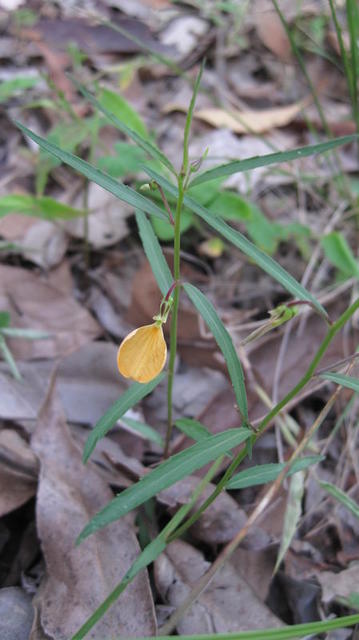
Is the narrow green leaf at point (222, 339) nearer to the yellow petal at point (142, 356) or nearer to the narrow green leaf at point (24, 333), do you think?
the yellow petal at point (142, 356)

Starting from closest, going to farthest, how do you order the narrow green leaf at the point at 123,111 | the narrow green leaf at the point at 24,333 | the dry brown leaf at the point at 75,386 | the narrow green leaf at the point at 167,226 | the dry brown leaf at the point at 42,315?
the dry brown leaf at the point at 75,386 < the narrow green leaf at the point at 24,333 < the dry brown leaf at the point at 42,315 < the narrow green leaf at the point at 167,226 < the narrow green leaf at the point at 123,111

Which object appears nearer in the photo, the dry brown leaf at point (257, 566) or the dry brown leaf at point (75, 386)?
the dry brown leaf at point (257, 566)

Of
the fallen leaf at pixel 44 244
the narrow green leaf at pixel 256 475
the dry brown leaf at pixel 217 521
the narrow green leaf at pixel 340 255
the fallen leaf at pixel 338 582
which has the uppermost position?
the narrow green leaf at pixel 340 255

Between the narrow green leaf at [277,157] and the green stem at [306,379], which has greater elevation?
the narrow green leaf at [277,157]

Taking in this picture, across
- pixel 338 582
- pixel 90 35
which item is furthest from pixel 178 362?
pixel 90 35

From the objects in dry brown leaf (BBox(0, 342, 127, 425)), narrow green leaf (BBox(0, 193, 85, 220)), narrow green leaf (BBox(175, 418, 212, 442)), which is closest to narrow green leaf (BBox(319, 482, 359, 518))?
narrow green leaf (BBox(175, 418, 212, 442))

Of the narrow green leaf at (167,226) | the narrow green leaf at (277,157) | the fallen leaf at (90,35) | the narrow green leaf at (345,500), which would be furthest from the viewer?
the fallen leaf at (90,35)

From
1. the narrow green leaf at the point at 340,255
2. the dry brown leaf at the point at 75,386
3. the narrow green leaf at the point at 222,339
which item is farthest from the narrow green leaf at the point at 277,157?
the narrow green leaf at the point at 340,255

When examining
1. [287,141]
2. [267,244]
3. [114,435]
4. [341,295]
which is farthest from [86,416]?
[287,141]
